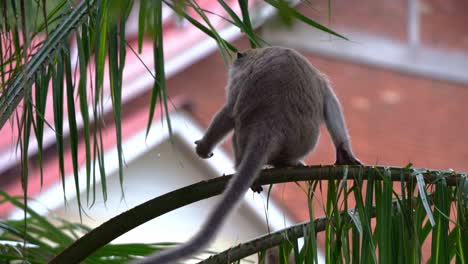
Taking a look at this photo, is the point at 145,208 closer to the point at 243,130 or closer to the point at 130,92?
the point at 243,130

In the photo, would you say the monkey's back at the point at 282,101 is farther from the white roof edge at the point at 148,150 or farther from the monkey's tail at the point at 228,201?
the white roof edge at the point at 148,150

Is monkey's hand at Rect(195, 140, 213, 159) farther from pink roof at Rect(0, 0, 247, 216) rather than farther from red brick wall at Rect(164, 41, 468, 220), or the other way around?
red brick wall at Rect(164, 41, 468, 220)

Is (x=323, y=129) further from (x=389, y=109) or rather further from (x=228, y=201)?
(x=228, y=201)

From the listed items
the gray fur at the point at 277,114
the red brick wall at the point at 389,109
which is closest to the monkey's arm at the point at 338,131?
the gray fur at the point at 277,114

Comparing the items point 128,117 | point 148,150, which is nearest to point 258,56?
point 148,150

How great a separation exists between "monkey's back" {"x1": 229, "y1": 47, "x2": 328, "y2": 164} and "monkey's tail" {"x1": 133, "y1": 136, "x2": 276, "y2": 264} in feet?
0.55

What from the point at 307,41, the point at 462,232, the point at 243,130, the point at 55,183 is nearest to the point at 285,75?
the point at 243,130

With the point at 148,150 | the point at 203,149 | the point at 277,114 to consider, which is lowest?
the point at 277,114

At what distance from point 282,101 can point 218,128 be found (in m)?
0.46

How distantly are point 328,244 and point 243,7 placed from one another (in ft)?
3.07

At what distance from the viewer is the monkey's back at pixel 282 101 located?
3979 millimetres

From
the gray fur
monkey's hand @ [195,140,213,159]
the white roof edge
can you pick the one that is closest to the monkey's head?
the gray fur

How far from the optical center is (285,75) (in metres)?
4.19

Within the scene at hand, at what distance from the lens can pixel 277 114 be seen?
13.1 ft
